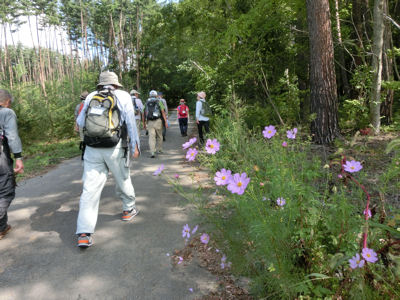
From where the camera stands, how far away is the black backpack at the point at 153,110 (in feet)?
26.4

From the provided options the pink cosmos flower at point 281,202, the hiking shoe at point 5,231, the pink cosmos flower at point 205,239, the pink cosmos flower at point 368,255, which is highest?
the pink cosmos flower at point 281,202

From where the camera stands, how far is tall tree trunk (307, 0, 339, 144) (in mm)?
6215

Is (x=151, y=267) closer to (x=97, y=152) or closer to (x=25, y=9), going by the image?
(x=97, y=152)

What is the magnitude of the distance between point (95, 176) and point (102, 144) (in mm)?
396

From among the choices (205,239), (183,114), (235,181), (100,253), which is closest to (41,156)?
(183,114)

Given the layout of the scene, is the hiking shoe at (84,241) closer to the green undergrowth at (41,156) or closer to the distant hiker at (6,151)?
the distant hiker at (6,151)

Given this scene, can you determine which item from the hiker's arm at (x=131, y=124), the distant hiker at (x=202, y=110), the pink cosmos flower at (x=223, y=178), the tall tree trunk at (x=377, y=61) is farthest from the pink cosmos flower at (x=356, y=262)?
the distant hiker at (x=202, y=110)

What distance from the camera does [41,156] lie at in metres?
10.5

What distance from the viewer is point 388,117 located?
317 inches

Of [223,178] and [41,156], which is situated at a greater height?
[223,178]

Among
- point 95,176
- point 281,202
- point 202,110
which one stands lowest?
point 95,176

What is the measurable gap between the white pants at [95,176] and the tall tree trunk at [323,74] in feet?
15.0

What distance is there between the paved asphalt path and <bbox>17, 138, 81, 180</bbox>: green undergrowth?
8.96 feet

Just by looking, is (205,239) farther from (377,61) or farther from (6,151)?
(377,61)
